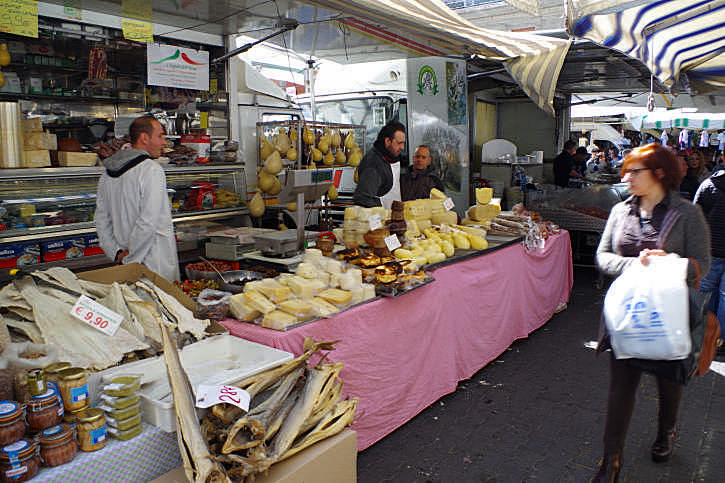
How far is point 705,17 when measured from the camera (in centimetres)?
451

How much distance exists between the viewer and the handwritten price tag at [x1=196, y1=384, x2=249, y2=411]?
1815mm

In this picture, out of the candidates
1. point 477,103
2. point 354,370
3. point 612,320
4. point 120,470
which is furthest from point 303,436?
point 477,103

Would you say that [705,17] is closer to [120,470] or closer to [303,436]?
[303,436]

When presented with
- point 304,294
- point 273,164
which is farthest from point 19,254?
point 304,294

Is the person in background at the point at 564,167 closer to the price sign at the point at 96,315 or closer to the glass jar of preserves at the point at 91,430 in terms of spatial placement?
the price sign at the point at 96,315

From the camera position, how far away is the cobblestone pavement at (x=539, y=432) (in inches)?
121

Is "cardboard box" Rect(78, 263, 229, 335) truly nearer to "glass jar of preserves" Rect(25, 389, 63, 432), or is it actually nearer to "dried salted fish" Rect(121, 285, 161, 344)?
"dried salted fish" Rect(121, 285, 161, 344)

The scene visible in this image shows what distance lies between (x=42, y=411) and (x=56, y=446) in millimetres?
123

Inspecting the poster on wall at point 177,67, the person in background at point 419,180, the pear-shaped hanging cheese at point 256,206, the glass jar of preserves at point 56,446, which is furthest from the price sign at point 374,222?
the poster on wall at point 177,67

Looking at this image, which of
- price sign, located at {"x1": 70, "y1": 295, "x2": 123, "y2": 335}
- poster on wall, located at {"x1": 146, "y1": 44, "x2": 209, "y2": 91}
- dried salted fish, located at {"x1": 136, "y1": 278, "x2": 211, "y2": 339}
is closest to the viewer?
price sign, located at {"x1": 70, "y1": 295, "x2": 123, "y2": 335}

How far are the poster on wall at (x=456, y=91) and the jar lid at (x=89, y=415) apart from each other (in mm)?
7803

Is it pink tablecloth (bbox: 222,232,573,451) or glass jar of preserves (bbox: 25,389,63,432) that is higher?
glass jar of preserves (bbox: 25,389,63,432)

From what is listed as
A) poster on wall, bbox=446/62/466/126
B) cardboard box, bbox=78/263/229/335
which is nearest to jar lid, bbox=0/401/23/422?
cardboard box, bbox=78/263/229/335

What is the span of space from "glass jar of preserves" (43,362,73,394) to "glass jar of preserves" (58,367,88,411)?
17 mm
